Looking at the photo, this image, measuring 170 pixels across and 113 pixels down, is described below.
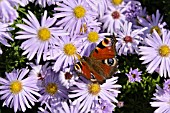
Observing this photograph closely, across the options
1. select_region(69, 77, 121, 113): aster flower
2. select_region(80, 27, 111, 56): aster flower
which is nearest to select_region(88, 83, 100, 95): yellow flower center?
select_region(69, 77, 121, 113): aster flower

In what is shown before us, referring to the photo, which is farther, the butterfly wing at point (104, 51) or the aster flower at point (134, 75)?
the aster flower at point (134, 75)

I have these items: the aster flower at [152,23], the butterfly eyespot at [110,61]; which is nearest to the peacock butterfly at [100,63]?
the butterfly eyespot at [110,61]

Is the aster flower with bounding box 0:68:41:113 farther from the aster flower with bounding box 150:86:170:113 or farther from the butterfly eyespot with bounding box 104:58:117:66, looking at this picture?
the aster flower with bounding box 150:86:170:113

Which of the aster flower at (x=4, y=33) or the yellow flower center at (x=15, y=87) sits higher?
the aster flower at (x=4, y=33)

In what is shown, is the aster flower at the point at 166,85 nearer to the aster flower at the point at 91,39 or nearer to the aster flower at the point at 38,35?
the aster flower at the point at 91,39

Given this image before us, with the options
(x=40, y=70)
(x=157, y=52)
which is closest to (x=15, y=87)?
(x=40, y=70)

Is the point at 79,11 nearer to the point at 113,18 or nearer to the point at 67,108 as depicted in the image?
the point at 113,18
